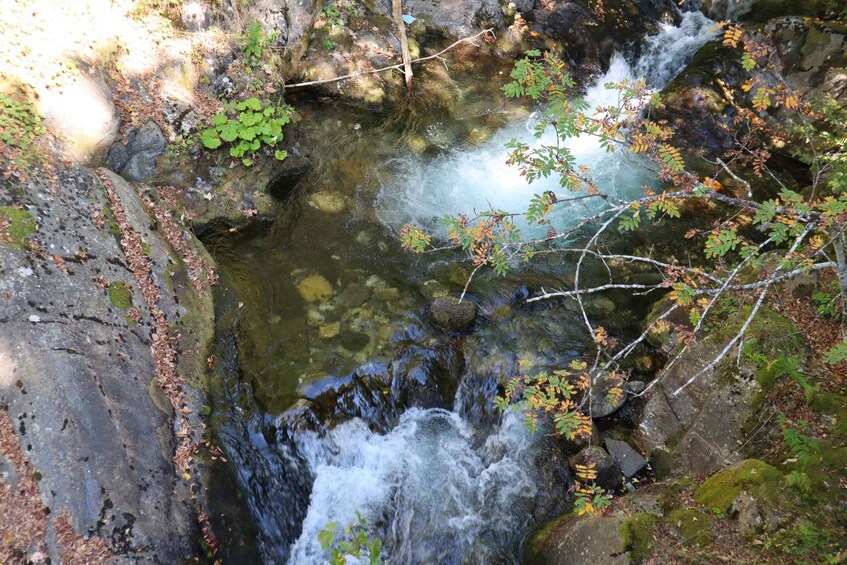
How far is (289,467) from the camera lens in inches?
252

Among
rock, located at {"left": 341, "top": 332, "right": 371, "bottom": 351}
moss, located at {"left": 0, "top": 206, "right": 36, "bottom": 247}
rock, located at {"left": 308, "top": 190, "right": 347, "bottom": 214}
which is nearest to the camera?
moss, located at {"left": 0, "top": 206, "right": 36, "bottom": 247}

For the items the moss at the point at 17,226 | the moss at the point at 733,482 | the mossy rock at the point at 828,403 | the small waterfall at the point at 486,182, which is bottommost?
the moss at the point at 733,482

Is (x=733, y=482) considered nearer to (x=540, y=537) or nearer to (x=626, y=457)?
(x=626, y=457)

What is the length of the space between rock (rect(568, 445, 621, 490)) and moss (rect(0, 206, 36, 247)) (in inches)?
277

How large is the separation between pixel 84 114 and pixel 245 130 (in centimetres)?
251

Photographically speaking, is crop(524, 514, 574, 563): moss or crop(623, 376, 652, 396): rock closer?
crop(524, 514, 574, 563): moss

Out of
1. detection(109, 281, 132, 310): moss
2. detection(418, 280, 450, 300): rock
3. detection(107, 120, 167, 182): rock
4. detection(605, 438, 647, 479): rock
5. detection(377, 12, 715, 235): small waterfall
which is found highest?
detection(107, 120, 167, 182): rock

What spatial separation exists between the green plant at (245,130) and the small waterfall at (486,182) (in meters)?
2.43

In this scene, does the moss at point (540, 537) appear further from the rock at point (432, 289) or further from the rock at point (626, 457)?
the rock at point (432, 289)

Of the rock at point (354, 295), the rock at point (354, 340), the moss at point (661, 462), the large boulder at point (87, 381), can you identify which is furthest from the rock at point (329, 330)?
the moss at point (661, 462)

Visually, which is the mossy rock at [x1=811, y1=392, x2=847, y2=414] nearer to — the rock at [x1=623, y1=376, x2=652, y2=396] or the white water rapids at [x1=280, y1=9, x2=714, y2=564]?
the rock at [x1=623, y1=376, x2=652, y2=396]

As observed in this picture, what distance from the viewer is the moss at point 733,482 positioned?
14.8 feet

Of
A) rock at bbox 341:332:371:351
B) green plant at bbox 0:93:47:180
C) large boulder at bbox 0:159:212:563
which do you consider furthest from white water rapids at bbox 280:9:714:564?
green plant at bbox 0:93:47:180

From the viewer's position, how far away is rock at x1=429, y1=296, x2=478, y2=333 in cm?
767
